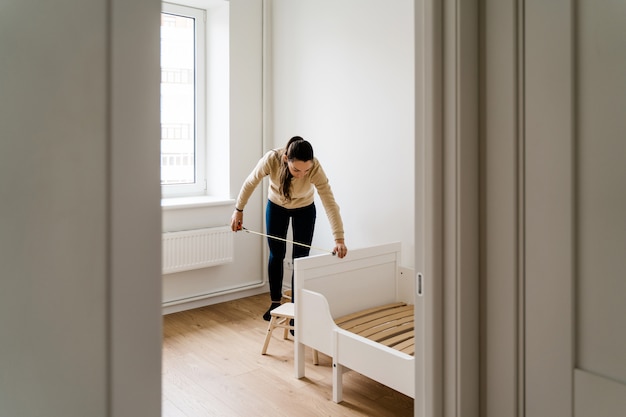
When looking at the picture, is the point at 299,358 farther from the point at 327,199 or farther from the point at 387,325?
the point at 327,199

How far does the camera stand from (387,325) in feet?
9.13

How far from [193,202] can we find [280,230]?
2.73 ft

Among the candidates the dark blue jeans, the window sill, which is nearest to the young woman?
the dark blue jeans

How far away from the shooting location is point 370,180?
3725 mm

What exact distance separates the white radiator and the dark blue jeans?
26.4 inches

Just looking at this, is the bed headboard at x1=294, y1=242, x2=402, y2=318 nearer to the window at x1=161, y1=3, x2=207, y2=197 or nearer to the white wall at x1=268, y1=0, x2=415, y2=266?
the white wall at x1=268, y1=0, x2=415, y2=266
